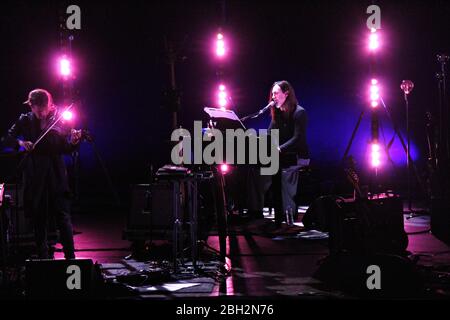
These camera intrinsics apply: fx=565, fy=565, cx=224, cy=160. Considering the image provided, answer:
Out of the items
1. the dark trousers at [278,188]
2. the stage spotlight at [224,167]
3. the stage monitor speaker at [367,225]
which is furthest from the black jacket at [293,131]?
the stage monitor speaker at [367,225]

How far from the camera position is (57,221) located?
15.1 feet

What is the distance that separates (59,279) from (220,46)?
6.99 meters

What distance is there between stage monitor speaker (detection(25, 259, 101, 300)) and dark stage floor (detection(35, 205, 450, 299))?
272 millimetres

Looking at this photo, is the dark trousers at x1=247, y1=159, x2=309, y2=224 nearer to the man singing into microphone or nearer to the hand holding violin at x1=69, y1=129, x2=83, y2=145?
the man singing into microphone

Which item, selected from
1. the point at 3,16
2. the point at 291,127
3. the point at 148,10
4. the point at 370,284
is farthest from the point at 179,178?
the point at 3,16

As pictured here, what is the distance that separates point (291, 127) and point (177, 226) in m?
2.53

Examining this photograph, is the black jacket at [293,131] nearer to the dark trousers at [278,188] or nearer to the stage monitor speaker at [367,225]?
the dark trousers at [278,188]

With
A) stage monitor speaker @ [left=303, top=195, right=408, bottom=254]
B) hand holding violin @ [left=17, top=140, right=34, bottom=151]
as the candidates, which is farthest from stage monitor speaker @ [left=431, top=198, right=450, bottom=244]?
hand holding violin @ [left=17, top=140, right=34, bottom=151]

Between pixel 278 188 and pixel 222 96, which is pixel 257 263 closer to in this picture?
pixel 278 188

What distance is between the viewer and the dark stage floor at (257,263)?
12.2 feet

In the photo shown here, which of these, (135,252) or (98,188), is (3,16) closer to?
(98,188)

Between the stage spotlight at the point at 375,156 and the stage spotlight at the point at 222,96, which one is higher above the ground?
the stage spotlight at the point at 222,96

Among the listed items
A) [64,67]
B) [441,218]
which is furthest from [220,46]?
[441,218]

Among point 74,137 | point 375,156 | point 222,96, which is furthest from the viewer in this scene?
point 222,96
